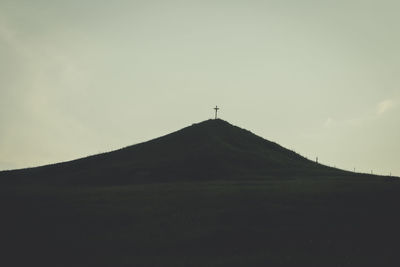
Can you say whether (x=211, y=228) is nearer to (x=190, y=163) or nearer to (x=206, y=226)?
(x=206, y=226)

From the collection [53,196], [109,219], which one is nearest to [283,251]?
[109,219]

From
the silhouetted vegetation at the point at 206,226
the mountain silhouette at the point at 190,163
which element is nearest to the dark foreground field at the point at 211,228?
Result: the silhouetted vegetation at the point at 206,226

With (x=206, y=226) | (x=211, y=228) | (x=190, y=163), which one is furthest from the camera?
(x=190, y=163)

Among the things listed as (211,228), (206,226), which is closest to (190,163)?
(206,226)

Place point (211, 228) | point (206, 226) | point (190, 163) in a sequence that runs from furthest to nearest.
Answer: point (190, 163) < point (206, 226) < point (211, 228)

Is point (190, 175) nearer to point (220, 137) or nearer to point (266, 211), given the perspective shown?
point (220, 137)

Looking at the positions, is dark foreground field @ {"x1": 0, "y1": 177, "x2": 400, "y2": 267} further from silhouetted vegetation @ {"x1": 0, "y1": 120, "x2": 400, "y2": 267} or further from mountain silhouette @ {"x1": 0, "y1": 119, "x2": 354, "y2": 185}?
mountain silhouette @ {"x1": 0, "y1": 119, "x2": 354, "y2": 185}

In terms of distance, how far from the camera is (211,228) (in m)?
25.2

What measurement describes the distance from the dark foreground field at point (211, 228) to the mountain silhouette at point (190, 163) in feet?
63.5

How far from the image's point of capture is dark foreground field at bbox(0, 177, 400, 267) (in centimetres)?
1975

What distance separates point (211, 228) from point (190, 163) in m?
38.7

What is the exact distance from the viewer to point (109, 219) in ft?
94.5

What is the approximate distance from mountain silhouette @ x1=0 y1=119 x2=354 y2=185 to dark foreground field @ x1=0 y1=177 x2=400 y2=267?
19363 millimetres

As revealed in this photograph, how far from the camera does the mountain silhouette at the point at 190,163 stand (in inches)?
2308
